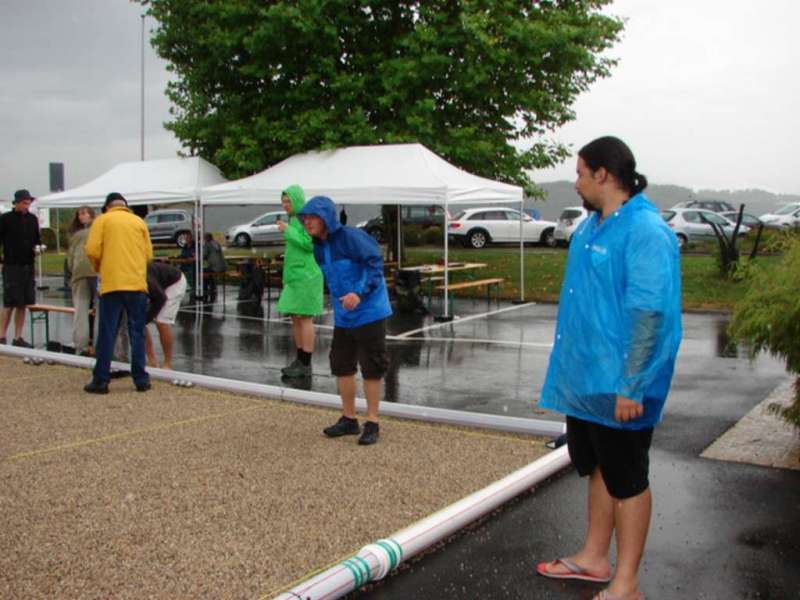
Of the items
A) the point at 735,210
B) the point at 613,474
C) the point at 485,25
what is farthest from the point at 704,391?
the point at 735,210

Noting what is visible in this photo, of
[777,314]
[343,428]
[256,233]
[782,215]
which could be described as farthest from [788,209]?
[343,428]

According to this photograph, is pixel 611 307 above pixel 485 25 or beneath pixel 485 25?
beneath

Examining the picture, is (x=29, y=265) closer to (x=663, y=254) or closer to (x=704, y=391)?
(x=704, y=391)

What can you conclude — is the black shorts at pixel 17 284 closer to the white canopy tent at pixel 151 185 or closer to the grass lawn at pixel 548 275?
the white canopy tent at pixel 151 185

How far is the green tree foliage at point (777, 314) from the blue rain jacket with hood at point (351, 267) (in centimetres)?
237

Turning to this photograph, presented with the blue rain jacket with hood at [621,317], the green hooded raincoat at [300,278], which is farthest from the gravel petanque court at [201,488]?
the blue rain jacket with hood at [621,317]

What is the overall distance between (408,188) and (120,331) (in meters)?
6.44

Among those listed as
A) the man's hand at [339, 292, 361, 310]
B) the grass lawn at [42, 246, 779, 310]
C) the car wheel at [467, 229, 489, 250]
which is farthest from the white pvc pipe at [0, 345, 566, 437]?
the car wheel at [467, 229, 489, 250]

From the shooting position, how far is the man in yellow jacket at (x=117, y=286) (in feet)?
25.5

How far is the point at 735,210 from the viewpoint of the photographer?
1553 inches

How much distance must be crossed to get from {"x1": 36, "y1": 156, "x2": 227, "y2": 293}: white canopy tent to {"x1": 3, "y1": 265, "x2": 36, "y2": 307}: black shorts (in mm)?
6728

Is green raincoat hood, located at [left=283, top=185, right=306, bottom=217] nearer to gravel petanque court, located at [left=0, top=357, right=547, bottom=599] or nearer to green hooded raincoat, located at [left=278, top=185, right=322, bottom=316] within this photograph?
green hooded raincoat, located at [left=278, top=185, right=322, bottom=316]

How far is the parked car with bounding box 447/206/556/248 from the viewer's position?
33.9 metres

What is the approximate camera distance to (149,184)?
18969 millimetres
